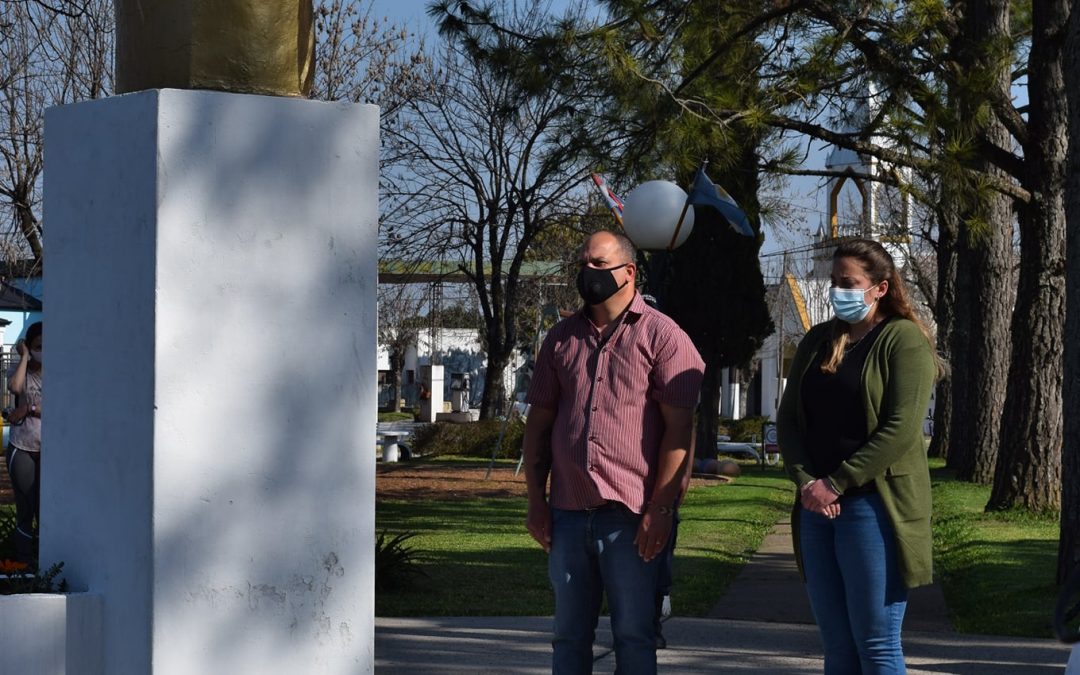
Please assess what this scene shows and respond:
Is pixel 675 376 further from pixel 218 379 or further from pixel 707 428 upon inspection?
pixel 707 428

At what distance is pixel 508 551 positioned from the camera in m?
12.5

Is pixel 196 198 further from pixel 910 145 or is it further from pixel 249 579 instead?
pixel 910 145

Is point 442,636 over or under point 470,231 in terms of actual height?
under

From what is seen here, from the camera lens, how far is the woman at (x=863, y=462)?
469 centimetres

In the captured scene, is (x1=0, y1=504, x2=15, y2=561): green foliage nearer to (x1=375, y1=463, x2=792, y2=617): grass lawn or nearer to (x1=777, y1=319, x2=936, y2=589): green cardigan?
(x1=375, y1=463, x2=792, y2=617): grass lawn

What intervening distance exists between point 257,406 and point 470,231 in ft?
82.9

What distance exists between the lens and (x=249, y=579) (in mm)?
4016

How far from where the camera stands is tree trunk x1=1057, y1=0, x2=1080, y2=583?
926 centimetres

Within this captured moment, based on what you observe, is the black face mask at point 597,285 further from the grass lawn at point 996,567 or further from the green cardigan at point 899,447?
the grass lawn at point 996,567

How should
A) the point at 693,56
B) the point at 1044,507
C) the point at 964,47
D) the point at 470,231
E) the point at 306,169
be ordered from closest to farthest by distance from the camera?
1. the point at 306,169
2. the point at 964,47
3. the point at 693,56
4. the point at 1044,507
5. the point at 470,231

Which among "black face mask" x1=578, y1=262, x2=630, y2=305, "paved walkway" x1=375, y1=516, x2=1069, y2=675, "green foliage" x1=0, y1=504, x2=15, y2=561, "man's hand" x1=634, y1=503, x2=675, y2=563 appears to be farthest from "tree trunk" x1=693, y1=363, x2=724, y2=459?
"man's hand" x1=634, y1=503, x2=675, y2=563

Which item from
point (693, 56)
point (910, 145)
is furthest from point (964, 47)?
point (693, 56)

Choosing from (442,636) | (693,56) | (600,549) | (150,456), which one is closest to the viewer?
(150,456)

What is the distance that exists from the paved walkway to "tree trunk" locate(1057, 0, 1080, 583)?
98 cm
